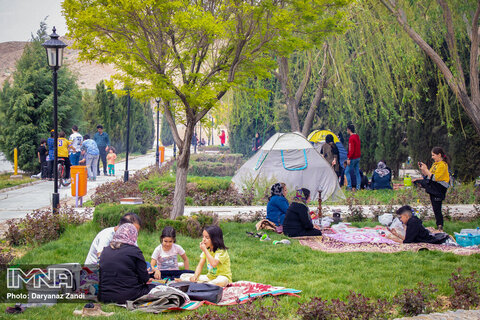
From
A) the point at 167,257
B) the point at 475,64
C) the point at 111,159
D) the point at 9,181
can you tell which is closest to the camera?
the point at 167,257

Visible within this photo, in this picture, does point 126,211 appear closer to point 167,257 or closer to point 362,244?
point 167,257

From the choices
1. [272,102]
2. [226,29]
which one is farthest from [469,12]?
[272,102]

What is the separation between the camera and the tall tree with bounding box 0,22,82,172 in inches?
894

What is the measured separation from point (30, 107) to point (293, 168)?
12071mm

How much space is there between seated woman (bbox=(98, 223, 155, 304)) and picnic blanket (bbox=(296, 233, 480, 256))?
13.7 ft

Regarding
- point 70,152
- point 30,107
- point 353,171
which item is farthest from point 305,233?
point 30,107

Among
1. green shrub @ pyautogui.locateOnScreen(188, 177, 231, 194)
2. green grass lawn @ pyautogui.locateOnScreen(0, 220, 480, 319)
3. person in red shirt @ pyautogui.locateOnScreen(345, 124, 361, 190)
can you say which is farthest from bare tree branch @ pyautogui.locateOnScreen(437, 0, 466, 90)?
green grass lawn @ pyautogui.locateOnScreen(0, 220, 480, 319)

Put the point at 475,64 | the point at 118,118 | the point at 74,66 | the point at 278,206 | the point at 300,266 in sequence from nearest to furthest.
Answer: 1. the point at 300,266
2. the point at 278,206
3. the point at 475,64
4. the point at 118,118
5. the point at 74,66

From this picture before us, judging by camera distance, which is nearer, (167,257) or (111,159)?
(167,257)

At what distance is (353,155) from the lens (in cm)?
1719

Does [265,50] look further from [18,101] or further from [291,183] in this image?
[18,101]

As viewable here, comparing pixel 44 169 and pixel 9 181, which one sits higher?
pixel 44 169

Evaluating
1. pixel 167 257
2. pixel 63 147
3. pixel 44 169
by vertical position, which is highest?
pixel 63 147

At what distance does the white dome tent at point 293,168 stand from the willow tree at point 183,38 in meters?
5.55
